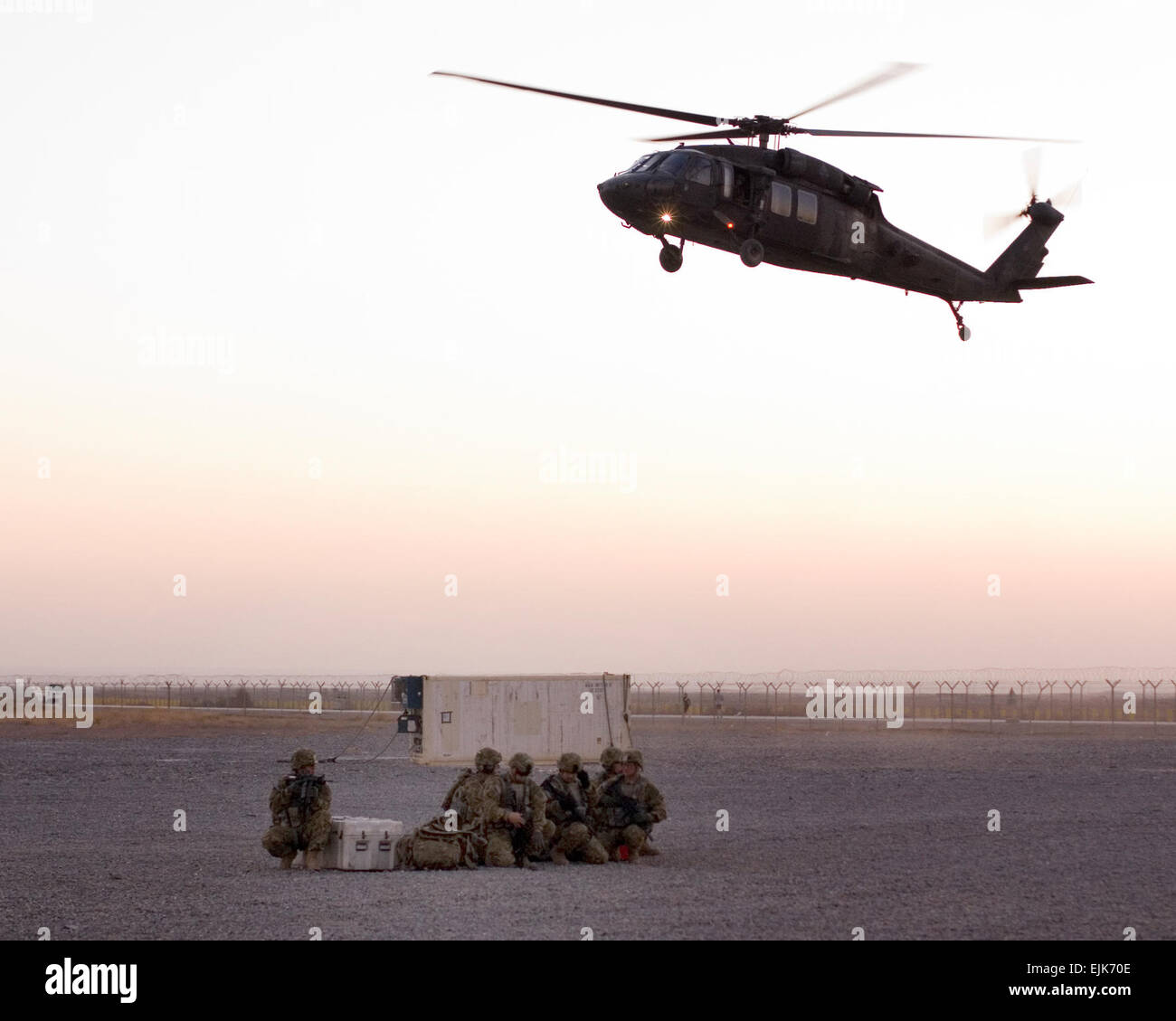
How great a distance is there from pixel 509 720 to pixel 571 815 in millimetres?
14933

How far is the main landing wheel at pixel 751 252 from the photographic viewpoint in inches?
928

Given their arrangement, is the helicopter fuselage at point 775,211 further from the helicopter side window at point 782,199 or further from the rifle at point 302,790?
the rifle at point 302,790

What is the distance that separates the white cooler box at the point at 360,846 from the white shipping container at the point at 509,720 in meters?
15.0

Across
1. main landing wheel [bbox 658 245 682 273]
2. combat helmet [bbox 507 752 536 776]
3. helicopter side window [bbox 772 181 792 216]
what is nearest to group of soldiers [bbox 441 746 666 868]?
combat helmet [bbox 507 752 536 776]

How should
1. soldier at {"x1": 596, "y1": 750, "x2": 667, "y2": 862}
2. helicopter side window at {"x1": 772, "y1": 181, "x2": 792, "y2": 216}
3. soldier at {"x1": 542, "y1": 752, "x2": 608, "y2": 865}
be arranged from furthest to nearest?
helicopter side window at {"x1": 772, "y1": 181, "x2": 792, "y2": 216}
soldier at {"x1": 596, "y1": 750, "x2": 667, "y2": 862}
soldier at {"x1": 542, "y1": 752, "x2": 608, "y2": 865}

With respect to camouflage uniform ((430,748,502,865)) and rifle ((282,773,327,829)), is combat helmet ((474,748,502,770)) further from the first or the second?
rifle ((282,773,327,829))

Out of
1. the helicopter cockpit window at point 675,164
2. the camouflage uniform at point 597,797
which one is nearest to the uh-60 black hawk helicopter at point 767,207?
the helicopter cockpit window at point 675,164

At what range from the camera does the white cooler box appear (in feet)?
55.2

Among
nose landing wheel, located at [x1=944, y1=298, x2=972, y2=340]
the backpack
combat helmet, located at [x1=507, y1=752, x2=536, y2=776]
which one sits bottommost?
the backpack

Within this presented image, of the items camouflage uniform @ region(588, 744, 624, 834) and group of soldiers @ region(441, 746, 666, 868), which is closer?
group of soldiers @ region(441, 746, 666, 868)

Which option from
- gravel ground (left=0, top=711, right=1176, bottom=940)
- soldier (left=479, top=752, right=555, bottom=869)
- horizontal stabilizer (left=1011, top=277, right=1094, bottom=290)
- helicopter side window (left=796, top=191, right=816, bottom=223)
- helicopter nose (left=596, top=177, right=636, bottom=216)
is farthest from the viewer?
horizontal stabilizer (left=1011, top=277, right=1094, bottom=290)

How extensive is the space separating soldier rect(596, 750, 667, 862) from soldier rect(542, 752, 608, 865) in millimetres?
193
